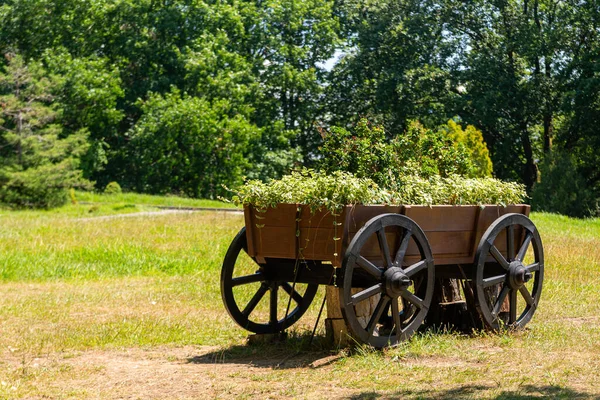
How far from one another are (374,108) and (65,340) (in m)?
30.7

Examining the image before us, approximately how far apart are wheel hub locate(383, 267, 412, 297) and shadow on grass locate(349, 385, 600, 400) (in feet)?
4.14

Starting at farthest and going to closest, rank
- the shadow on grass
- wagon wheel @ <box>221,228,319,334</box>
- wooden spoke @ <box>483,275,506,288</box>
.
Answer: wooden spoke @ <box>483,275,506,288</box>
wagon wheel @ <box>221,228,319,334</box>
the shadow on grass

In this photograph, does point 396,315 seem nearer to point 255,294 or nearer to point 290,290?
point 290,290

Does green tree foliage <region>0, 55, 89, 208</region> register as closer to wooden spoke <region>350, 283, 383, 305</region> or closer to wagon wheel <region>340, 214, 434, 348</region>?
wagon wheel <region>340, 214, 434, 348</region>

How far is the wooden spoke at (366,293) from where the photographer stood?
6.61 metres

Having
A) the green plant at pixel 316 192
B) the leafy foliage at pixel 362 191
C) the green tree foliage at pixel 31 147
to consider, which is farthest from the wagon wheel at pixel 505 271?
the green tree foliage at pixel 31 147

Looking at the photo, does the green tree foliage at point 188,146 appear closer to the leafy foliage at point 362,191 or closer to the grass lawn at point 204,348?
the grass lawn at point 204,348

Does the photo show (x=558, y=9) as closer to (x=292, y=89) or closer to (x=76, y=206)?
(x=292, y=89)

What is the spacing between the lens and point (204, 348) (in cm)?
777

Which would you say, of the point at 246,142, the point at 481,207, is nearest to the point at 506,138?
the point at 246,142

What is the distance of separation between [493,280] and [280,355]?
6.20 feet

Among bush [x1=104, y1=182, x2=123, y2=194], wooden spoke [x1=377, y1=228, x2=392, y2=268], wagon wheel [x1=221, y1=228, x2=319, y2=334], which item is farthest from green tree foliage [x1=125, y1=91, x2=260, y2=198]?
wooden spoke [x1=377, y1=228, x2=392, y2=268]

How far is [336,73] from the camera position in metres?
39.5

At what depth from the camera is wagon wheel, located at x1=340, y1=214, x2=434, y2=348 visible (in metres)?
6.61
